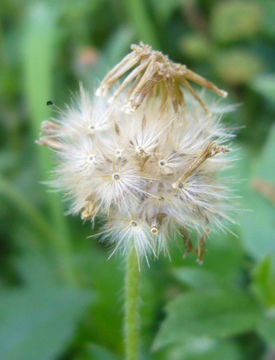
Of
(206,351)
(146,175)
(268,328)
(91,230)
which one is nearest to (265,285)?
(268,328)

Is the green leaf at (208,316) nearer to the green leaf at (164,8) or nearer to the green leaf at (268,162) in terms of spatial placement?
the green leaf at (268,162)

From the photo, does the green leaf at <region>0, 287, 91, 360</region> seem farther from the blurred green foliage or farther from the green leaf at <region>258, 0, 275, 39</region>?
the green leaf at <region>258, 0, 275, 39</region>

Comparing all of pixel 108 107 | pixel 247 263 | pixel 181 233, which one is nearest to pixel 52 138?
pixel 108 107

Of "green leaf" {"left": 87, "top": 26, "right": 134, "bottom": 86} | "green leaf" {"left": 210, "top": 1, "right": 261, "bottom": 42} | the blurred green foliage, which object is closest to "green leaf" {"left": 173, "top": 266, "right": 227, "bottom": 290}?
the blurred green foliage

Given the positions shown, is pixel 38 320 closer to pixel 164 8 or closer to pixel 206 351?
pixel 206 351

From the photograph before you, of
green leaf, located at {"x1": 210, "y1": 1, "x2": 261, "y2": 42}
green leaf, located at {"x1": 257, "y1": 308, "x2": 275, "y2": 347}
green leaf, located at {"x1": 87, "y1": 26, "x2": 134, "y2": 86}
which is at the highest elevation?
green leaf, located at {"x1": 210, "y1": 1, "x2": 261, "y2": 42}

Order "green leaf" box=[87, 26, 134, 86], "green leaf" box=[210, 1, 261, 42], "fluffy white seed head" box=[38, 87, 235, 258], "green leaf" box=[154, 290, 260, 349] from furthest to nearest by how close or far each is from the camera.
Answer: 1. "green leaf" box=[210, 1, 261, 42]
2. "green leaf" box=[87, 26, 134, 86]
3. "green leaf" box=[154, 290, 260, 349]
4. "fluffy white seed head" box=[38, 87, 235, 258]
